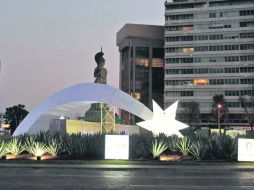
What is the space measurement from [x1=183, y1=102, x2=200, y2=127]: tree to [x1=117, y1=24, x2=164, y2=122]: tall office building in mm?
32315

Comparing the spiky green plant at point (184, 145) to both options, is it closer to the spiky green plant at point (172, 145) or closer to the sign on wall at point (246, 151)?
the spiky green plant at point (172, 145)

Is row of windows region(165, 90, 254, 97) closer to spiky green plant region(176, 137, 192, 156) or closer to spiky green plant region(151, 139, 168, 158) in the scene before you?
spiky green plant region(176, 137, 192, 156)

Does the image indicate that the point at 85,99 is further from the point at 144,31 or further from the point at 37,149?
the point at 144,31

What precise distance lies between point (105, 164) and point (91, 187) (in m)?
9.84

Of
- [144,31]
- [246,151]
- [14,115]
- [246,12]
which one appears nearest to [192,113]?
[246,12]

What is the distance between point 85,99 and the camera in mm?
40719

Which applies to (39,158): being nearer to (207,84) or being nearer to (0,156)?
(0,156)

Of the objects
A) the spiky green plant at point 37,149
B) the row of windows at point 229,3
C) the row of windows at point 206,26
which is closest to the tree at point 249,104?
the row of windows at point 206,26

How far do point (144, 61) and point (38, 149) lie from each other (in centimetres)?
13255

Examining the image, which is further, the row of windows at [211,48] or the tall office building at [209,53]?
the row of windows at [211,48]

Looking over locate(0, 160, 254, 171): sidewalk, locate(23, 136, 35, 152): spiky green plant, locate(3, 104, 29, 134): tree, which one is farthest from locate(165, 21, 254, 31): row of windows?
locate(0, 160, 254, 171): sidewalk

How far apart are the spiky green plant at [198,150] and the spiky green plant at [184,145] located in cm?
24

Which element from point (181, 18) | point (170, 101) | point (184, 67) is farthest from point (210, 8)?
point (170, 101)

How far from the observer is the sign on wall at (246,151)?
83.1ft
